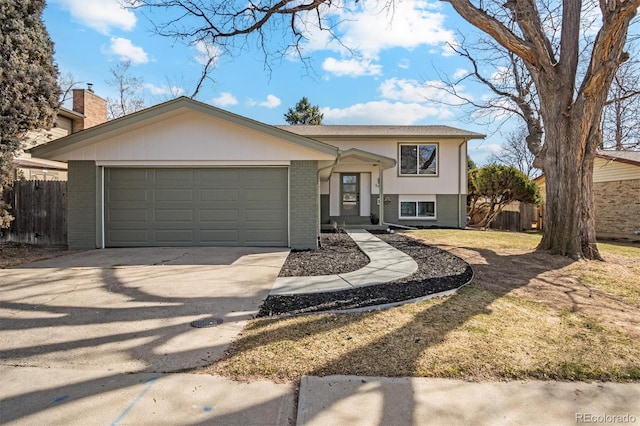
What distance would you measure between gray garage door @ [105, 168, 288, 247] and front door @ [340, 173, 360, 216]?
7.55 m

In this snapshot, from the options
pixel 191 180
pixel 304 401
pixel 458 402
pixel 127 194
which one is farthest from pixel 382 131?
pixel 304 401

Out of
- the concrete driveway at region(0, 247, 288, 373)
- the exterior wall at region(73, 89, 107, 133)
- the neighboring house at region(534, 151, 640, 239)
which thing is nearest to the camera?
the concrete driveway at region(0, 247, 288, 373)

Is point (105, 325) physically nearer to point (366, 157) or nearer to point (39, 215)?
point (39, 215)

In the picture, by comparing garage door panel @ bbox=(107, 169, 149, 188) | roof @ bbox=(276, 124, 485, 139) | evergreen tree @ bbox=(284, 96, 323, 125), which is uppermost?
evergreen tree @ bbox=(284, 96, 323, 125)

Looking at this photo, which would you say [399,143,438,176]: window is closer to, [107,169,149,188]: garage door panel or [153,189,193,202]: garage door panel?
[153,189,193,202]: garage door panel

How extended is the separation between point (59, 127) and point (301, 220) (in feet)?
40.8

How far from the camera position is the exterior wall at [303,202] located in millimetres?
9445

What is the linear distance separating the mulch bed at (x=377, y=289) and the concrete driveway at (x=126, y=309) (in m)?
0.45

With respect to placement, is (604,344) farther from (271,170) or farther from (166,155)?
(166,155)

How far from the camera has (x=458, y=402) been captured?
2555 mm

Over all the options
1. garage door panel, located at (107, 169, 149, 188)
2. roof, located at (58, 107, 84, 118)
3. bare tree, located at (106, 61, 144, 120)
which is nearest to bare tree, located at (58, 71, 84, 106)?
bare tree, located at (106, 61, 144, 120)

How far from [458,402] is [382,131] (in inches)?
646

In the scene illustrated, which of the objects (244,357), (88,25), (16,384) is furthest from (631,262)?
(88,25)

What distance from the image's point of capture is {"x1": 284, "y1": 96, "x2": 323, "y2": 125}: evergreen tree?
134ft
